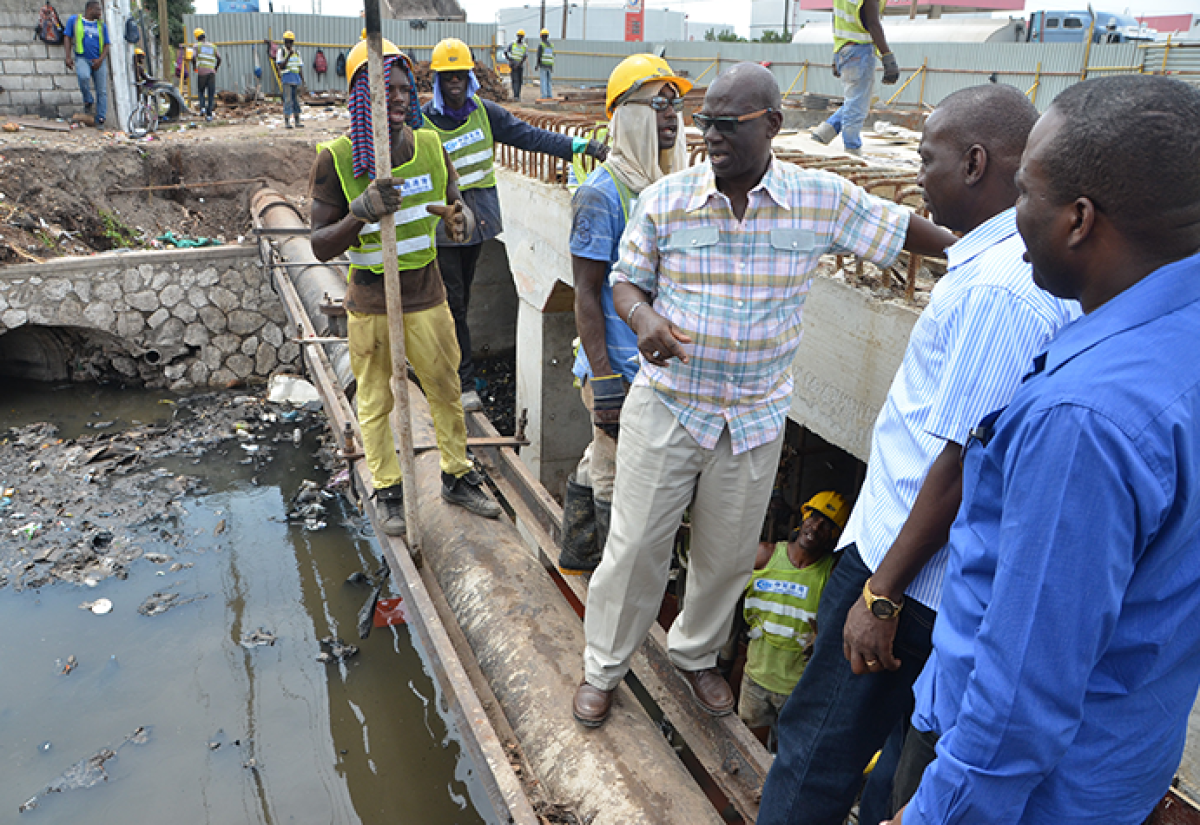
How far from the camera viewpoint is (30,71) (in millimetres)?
13383

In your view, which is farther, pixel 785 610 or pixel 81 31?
pixel 81 31

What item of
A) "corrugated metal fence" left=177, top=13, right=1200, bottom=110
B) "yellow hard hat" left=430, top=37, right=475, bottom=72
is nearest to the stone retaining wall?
"yellow hard hat" left=430, top=37, right=475, bottom=72

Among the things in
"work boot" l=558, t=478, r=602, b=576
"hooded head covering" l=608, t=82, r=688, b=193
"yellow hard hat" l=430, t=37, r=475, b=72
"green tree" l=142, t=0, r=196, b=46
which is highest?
"green tree" l=142, t=0, r=196, b=46

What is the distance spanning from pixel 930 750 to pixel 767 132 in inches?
66.5

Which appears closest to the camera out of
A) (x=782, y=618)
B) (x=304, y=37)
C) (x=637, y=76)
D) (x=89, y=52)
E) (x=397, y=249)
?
(x=637, y=76)

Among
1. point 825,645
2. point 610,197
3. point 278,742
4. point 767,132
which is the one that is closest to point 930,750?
point 825,645

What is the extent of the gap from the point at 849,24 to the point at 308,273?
5.31 metres

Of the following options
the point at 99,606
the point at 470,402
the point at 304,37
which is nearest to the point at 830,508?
the point at 470,402

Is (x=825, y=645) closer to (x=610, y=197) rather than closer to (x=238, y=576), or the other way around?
(x=610, y=197)

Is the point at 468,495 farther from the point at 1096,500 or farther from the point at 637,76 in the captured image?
the point at 1096,500

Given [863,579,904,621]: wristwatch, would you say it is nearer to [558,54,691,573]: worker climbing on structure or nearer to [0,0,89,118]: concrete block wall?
[558,54,691,573]: worker climbing on structure

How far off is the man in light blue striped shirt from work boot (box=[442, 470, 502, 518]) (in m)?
2.51

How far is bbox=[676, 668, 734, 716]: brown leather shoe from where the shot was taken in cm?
292

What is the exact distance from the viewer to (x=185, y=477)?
349 inches
